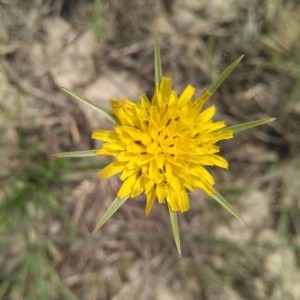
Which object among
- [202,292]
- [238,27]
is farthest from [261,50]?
[202,292]

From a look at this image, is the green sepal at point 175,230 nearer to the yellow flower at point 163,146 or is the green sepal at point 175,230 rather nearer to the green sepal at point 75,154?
the yellow flower at point 163,146

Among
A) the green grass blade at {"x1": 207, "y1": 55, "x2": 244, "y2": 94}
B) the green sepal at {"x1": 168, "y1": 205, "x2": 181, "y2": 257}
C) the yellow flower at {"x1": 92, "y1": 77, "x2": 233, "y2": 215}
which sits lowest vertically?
the green sepal at {"x1": 168, "y1": 205, "x2": 181, "y2": 257}

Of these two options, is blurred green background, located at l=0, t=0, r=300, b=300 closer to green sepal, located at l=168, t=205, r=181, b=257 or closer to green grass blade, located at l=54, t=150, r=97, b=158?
green grass blade, located at l=54, t=150, r=97, b=158

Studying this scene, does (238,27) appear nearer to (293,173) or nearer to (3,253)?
(293,173)

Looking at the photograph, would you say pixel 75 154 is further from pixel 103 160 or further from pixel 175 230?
pixel 103 160

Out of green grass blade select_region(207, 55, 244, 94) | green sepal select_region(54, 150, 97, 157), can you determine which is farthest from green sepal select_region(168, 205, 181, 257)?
green grass blade select_region(207, 55, 244, 94)

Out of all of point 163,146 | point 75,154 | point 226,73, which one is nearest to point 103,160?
point 163,146
